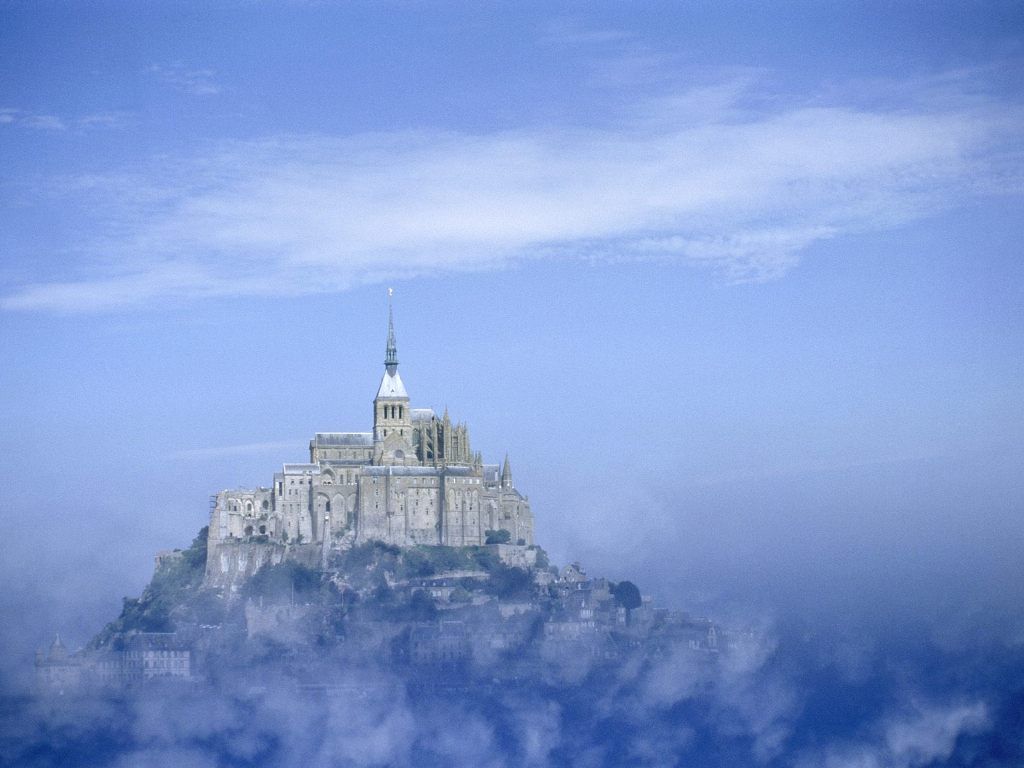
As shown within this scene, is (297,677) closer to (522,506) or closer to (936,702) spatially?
(522,506)

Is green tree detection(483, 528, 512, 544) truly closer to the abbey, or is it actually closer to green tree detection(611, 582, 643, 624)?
the abbey

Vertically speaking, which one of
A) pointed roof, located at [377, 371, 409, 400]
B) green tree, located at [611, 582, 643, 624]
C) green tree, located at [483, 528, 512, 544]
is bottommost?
green tree, located at [611, 582, 643, 624]

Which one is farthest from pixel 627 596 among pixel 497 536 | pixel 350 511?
pixel 350 511

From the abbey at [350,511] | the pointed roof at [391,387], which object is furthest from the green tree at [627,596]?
the pointed roof at [391,387]

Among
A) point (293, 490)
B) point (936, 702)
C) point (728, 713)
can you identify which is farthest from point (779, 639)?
point (293, 490)

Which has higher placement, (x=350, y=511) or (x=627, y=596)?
(x=350, y=511)

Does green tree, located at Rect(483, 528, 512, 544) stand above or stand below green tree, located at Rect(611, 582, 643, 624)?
above

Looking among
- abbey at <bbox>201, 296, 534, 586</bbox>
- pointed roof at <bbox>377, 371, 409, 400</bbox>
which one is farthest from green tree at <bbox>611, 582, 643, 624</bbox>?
pointed roof at <bbox>377, 371, 409, 400</bbox>

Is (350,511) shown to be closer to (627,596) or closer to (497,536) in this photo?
(497,536)
